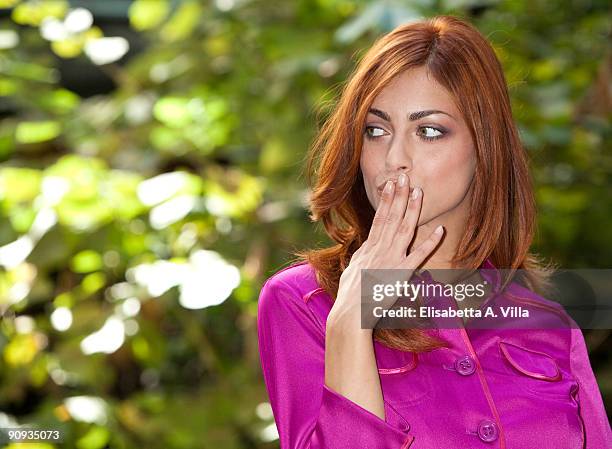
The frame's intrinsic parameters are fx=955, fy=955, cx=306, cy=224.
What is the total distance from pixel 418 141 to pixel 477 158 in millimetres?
98

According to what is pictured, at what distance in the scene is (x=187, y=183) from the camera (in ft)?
7.29

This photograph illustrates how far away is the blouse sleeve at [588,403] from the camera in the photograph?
1.12 m

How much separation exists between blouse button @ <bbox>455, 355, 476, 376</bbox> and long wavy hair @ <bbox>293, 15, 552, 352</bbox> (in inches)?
1.1

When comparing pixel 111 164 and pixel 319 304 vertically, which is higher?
pixel 111 164

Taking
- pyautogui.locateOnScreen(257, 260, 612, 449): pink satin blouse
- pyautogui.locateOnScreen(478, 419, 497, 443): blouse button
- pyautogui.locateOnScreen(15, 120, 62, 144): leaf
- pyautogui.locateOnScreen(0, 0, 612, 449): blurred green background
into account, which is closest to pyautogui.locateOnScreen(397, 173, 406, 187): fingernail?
pyautogui.locateOnScreen(257, 260, 612, 449): pink satin blouse

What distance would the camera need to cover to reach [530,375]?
1.12 m

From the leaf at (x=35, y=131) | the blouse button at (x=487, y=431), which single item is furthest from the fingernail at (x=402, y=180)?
the leaf at (x=35, y=131)

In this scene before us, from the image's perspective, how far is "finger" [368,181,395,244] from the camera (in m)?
0.99

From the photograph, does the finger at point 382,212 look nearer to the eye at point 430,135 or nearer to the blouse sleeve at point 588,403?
the eye at point 430,135

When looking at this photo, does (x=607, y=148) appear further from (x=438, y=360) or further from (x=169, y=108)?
(x=438, y=360)

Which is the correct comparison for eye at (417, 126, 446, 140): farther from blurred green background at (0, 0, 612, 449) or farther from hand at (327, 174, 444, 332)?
blurred green background at (0, 0, 612, 449)

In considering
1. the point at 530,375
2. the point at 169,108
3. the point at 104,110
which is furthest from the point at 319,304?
the point at 104,110

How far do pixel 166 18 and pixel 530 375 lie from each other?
1.77 m

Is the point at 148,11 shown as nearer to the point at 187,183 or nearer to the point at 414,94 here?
the point at 187,183
